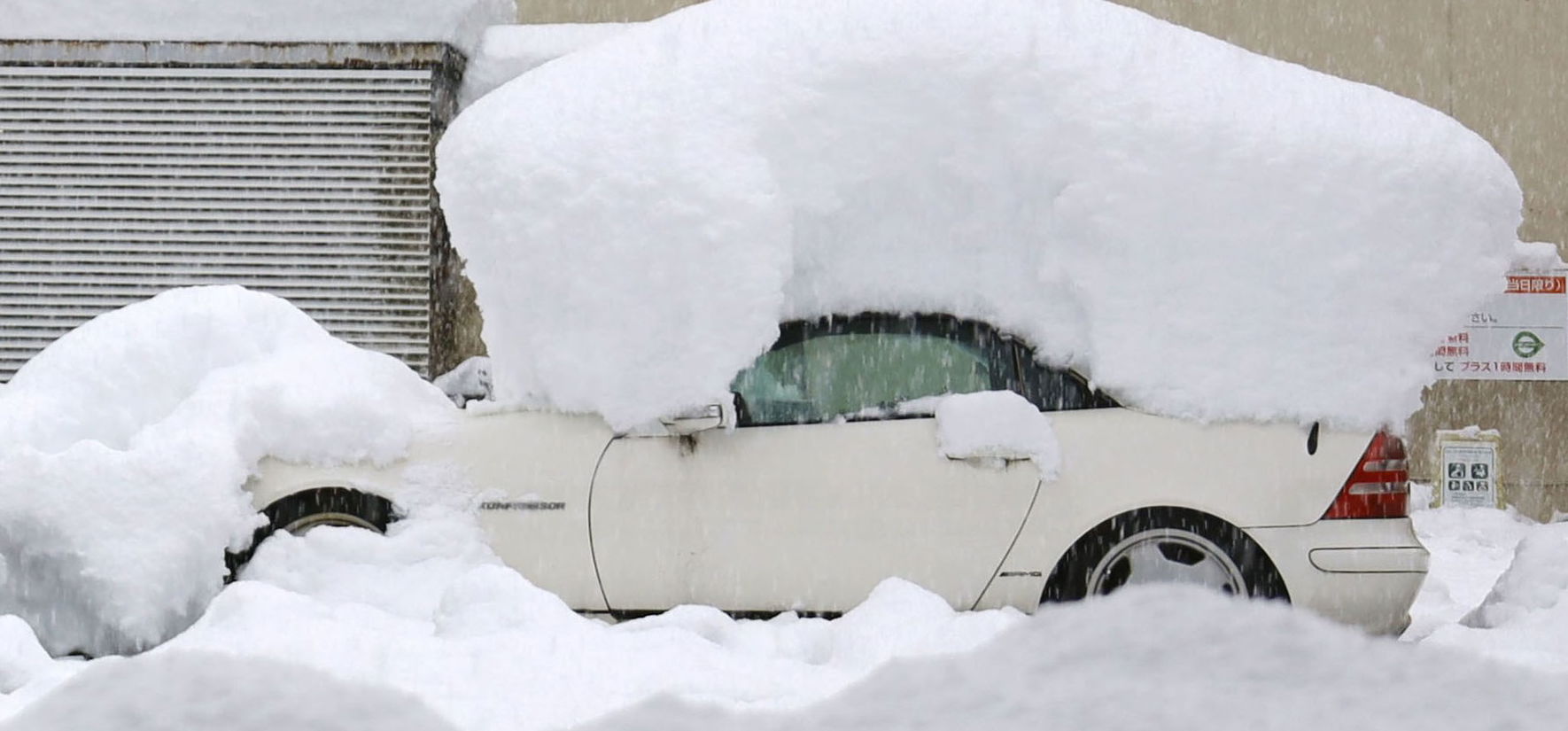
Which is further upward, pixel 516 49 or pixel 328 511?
pixel 516 49

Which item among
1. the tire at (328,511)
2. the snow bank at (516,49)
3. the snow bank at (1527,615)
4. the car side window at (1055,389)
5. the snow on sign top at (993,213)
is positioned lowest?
the snow bank at (1527,615)

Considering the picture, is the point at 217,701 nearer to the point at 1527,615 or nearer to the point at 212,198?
the point at 1527,615

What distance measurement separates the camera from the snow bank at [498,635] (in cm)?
374

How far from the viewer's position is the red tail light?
16.8ft

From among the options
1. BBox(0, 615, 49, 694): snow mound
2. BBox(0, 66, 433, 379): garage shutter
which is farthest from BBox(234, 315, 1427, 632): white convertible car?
BBox(0, 66, 433, 379): garage shutter

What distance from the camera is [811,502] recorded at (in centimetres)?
512

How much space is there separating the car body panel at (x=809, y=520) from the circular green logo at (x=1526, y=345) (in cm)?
665

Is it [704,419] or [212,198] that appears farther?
[212,198]

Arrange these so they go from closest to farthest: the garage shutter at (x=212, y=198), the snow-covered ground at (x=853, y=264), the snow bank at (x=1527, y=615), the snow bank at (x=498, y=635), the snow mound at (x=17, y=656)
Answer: the snow bank at (x=498, y=635), the snow mound at (x=17, y=656), the snow bank at (x=1527, y=615), the snow-covered ground at (x=853, y=264), the garage shutter at (x=212, y=198)

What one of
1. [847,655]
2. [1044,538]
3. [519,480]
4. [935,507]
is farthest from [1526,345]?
[519,480]

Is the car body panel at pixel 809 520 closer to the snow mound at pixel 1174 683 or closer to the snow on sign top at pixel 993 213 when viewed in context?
the snow on sign top at pixel 993 213

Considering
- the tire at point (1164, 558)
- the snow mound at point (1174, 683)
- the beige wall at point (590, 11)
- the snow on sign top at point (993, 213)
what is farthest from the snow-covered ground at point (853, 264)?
the beige wall at point (590, 11)

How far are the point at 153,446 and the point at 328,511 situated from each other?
0.63 metres

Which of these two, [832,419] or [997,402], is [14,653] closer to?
[832,419]
